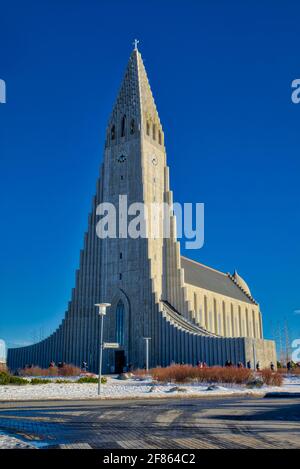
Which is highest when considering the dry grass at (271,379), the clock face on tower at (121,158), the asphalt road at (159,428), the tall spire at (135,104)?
the tall spire at (135,104)

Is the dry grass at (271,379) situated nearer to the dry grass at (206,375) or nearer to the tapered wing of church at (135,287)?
the dry grass at (206,375)

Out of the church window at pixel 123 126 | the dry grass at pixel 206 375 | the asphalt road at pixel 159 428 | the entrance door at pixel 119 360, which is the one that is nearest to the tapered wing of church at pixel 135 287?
the church window at pixel 123 126

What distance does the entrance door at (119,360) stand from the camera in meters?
52.6

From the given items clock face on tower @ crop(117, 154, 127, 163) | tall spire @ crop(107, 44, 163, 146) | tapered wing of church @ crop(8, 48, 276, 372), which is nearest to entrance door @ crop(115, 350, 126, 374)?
tapered wing of church @ crop(8, 48, 276, 372)

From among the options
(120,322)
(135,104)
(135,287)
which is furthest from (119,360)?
(135,104)

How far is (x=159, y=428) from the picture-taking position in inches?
375

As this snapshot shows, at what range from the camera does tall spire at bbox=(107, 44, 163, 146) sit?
5984cm

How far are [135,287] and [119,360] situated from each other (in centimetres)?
806

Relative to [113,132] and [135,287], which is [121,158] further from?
[135,287]

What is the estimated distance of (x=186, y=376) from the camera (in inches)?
1137

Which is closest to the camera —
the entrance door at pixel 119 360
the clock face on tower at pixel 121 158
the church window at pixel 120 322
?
the entrance door at pixel 119 360

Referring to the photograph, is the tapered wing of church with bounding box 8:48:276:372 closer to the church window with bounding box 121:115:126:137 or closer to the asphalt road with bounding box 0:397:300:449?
the church window with bounding box 121:115:126:137

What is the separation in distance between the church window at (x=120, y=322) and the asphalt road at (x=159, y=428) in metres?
40.2
